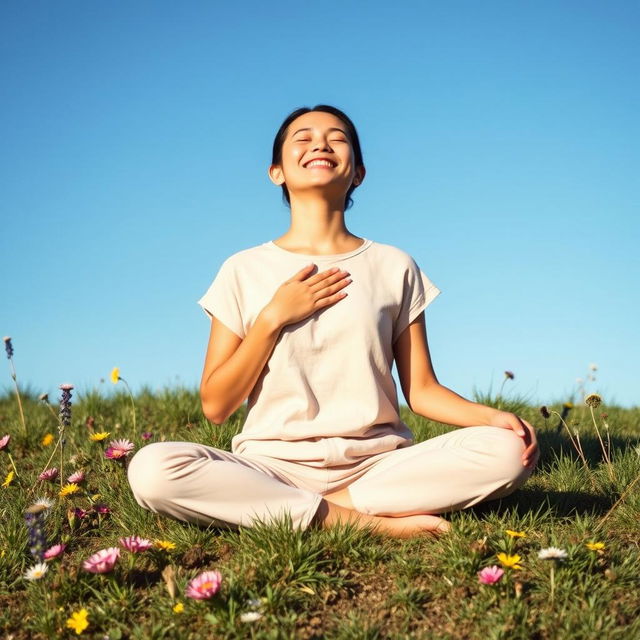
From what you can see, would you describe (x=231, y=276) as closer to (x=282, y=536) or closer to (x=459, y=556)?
(x=282, y=536)

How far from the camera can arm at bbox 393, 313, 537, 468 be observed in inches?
147

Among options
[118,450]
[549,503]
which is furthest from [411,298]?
[118,450]

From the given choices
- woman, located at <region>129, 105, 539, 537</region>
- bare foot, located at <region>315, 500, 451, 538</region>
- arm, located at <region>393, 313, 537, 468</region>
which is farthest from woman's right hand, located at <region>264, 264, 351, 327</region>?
bare foot, located at <region>315, 500, 451, 538</region>

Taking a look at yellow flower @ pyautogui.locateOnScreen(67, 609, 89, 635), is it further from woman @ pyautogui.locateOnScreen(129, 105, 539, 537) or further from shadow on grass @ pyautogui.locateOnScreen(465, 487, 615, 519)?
shadow on grass @ pyautogui.locateOnScreen(465, 487, 615, 519)

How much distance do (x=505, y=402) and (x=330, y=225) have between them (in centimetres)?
267

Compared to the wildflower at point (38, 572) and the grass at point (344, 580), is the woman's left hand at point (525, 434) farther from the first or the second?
the wildflower at point (38, 572)

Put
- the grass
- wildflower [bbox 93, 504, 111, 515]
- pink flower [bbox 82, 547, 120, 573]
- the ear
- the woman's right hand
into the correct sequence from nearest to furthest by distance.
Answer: the grass, pink flower [bbox 82, 547, 120, 573], the woman's right hand, wildflower [bbox 93, 504, 111, 515], the ear

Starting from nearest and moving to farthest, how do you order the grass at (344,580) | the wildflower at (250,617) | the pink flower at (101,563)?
1. the wildflower at (250,617)
2. the grass at (344,580)
3. the pink flower at (101,563)

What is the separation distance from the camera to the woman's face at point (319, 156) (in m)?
3.84

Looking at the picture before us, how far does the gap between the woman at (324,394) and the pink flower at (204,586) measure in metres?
0.56

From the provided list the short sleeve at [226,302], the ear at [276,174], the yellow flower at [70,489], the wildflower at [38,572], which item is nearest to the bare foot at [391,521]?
the short sleeve at [226,302]

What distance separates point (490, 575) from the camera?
2777 mm

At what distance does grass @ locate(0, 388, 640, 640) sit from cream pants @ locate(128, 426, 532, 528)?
12 centimetres

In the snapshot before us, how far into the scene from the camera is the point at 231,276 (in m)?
3.89
